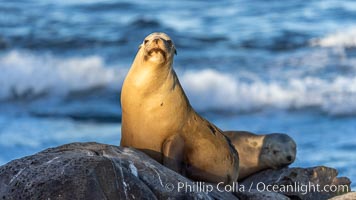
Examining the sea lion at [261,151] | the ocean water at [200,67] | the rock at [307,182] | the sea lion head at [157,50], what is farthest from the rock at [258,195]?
the ocean water at [200,67]

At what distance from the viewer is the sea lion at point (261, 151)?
39.6 ft

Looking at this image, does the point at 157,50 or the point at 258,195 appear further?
the point at 157,50

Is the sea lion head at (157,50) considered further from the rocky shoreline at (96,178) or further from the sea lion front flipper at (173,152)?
the rocky shoreline at (96,178)

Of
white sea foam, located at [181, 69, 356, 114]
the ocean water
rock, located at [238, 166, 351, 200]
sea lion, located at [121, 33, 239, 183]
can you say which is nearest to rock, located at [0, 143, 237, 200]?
sea lion, located at [121, 33, 239, 183]

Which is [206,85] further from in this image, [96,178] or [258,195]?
[96,178]

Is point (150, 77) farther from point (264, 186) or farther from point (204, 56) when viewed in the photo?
point (204, 56)

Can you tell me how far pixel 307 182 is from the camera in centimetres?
1028

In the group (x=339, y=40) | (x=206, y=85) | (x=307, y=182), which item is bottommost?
(x=307, y=182)

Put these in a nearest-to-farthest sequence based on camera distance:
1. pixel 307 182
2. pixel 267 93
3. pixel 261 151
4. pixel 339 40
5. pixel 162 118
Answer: pixel 162 118
pixel 307 182
pixel 261 151
pixel 267 93
pixel 339 40

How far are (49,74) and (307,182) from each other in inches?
470

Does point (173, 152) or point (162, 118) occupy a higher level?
point (162, 118)

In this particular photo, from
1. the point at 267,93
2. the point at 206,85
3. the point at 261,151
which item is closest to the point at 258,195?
the point at 261,151

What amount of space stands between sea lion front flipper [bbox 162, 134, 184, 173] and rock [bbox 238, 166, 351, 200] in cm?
146

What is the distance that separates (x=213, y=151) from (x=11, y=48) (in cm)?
1563
